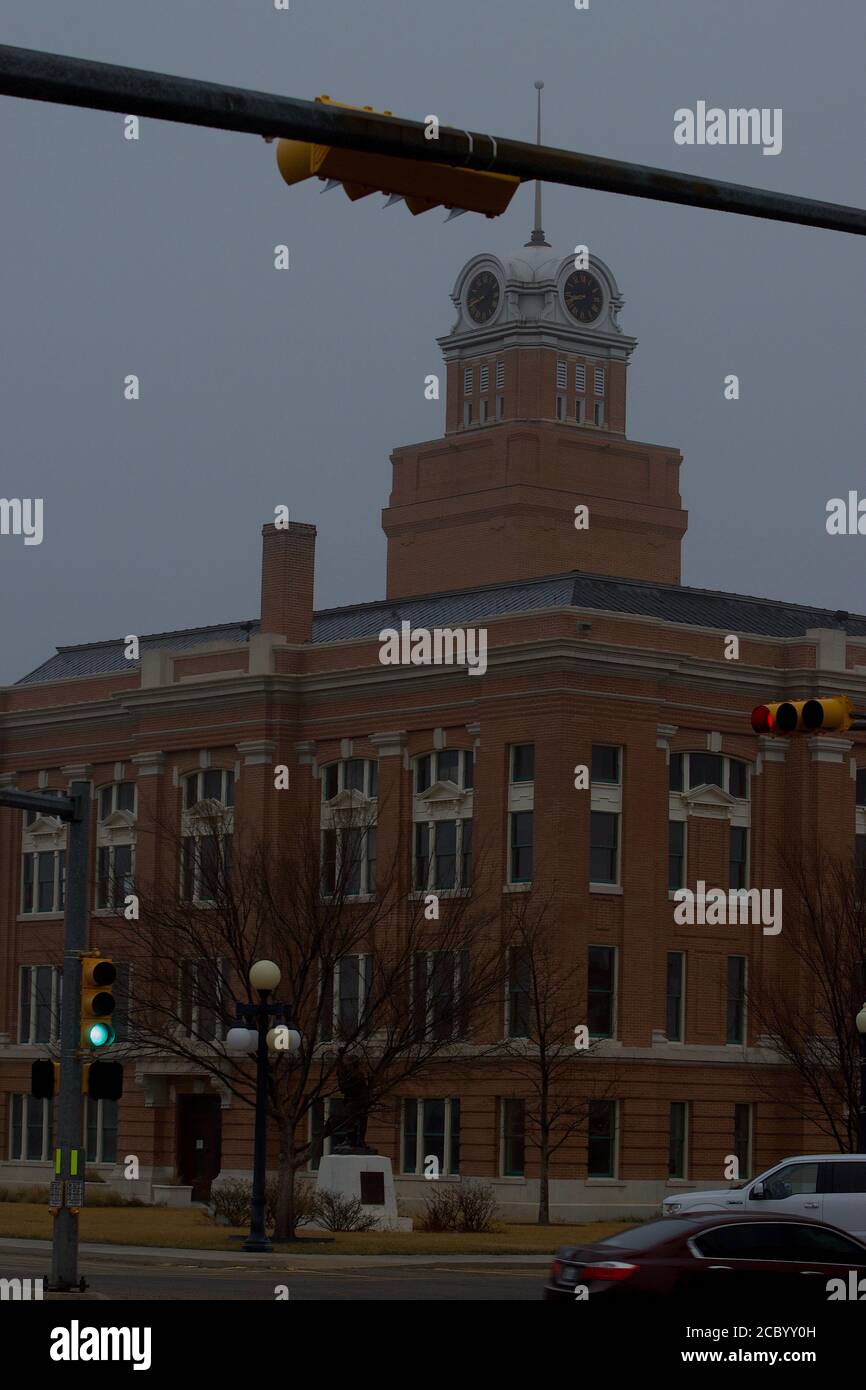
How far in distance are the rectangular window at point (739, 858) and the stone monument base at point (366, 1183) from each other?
1503 cm

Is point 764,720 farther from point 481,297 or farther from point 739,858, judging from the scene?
Answer: point 481,297

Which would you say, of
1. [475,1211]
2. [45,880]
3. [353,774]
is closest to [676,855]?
[353,774]

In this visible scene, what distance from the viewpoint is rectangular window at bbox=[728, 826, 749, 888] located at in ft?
202

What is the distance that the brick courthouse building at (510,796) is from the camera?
5825 centimetres

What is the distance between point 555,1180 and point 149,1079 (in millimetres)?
13845

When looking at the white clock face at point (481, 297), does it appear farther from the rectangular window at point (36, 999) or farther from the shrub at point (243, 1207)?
the shrub at point (243, 1207)

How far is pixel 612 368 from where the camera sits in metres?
96.4

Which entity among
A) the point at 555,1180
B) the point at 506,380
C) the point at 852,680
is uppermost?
the point at 506,380

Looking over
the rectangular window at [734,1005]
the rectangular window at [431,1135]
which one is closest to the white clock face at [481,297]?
the rectangular window at [734,1005]

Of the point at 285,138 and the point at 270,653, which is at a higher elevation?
the point at 270,653

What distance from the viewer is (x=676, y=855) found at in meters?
60.6

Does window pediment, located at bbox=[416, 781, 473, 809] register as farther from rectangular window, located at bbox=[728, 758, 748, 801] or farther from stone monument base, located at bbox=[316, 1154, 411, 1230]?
stone monument base, located at bbox=[316, 1154, 411, 1230]

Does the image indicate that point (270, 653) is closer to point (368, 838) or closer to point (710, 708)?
point (368, 838)
